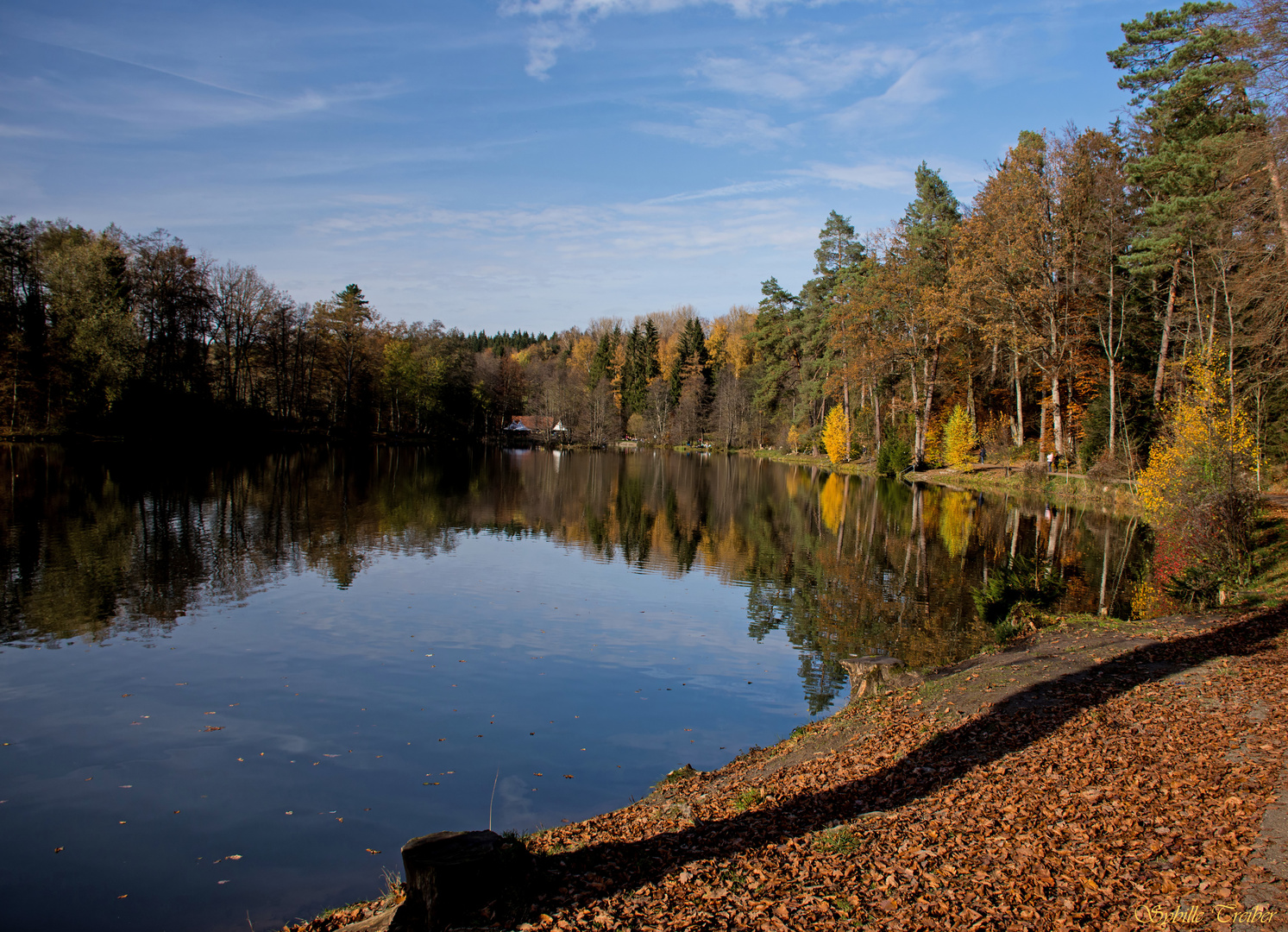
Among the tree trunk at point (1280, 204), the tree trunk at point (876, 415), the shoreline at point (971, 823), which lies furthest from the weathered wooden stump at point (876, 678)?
the tree trunk at point (876, 415)

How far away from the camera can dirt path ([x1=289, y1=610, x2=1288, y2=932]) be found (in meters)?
4.29

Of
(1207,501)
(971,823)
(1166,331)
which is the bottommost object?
(971,823)

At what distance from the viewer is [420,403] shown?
8475cm

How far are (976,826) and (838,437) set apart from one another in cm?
5325

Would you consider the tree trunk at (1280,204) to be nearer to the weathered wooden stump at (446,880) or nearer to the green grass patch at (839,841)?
the green grass patch at (839,841)

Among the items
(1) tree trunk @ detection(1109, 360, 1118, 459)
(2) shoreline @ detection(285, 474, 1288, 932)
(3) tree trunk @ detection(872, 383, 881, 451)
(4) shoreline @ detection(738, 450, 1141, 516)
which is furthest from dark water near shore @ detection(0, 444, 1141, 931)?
(3) tree trunk @ detection(872, 383, 881, 451)

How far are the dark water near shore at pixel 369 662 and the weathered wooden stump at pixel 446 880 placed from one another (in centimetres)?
193

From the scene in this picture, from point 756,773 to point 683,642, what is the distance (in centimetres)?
581

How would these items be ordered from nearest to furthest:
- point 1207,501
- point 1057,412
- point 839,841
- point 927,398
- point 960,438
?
1. point 839,841
2. point 1207,501
3. point 1057,412
4. point 960,438
5. point 927,398

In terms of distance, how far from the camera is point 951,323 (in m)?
39.2

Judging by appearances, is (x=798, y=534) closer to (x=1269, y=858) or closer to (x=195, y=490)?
(x=1269, y=858)

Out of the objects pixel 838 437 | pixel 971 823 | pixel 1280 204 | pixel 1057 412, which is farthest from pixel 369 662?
pixel 838 437

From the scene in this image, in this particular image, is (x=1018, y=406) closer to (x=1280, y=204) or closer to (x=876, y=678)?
(x=1280, y=204)

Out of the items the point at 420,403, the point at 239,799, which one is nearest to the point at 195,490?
the point at 239,799
